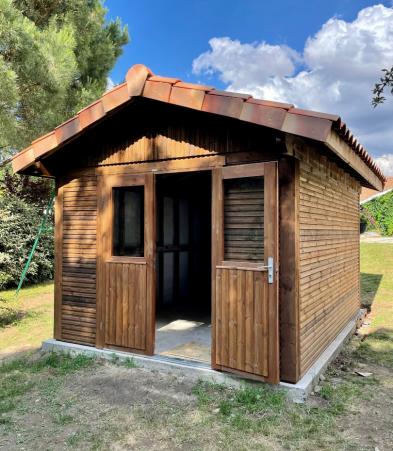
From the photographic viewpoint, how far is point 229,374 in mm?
3941

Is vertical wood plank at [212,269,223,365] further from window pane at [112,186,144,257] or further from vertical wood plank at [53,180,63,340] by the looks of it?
vertical wood plank at [53,180,63,340]

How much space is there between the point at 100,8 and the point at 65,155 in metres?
8.34

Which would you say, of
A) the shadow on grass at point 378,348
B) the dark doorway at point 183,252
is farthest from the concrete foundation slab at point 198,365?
the dark doorway at point 183,252

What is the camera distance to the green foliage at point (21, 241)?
10445 mm

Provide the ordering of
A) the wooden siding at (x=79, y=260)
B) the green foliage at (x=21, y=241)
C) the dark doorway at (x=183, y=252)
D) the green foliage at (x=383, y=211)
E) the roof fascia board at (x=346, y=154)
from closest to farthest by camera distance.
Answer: the roof fascia board at (x=346, y=154) → the wooden siding at (x=79, y=260) → the dark doorway at (x=183, y=252) → the green foliage at (x=21, y=241) → the green foliage at (x=383, y=211)

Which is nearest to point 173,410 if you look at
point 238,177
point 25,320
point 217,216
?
point 217,216

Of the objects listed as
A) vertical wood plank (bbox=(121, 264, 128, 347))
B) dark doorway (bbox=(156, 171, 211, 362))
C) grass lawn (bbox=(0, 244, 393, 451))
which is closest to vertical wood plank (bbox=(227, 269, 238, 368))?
grass lawn (bbox=(0, 244, 393, 451))

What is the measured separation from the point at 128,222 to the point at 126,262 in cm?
55

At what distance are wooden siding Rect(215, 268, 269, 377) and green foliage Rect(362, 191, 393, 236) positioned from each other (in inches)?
797

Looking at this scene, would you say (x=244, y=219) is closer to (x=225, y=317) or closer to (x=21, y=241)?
(x=225, y=317)

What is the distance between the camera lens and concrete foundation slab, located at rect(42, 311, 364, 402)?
12.0ft

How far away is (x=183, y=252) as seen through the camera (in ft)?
28.0

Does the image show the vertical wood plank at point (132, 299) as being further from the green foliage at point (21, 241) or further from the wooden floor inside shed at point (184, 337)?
the green foliage at point (21, 241)

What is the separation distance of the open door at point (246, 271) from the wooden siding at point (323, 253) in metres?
0.38
